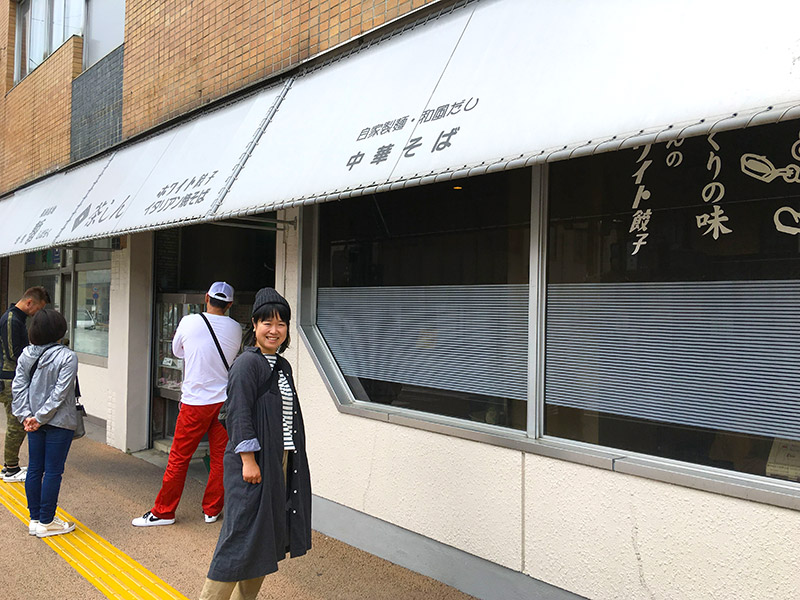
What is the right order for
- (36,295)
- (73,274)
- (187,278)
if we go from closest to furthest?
1. (36,295)
2. (187,278)
3. (73,274)

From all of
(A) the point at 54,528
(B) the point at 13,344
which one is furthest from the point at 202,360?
(B) the point at 13,344

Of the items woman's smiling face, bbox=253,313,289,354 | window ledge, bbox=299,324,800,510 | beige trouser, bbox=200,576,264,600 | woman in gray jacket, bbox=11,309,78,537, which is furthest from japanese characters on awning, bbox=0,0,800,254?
beige trouser, bbox=200,576,264,600

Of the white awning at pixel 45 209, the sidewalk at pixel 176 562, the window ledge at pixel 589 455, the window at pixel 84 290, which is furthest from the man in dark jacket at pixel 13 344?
the window ledge at pixel 589 455

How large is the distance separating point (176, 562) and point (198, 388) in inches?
51.9

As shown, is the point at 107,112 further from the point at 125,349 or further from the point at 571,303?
the point at 571,303

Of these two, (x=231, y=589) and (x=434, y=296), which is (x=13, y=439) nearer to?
(x=231, y=589)

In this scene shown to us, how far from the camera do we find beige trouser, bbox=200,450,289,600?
3281 mm

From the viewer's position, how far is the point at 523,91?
334cm

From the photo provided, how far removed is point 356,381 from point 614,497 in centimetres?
231

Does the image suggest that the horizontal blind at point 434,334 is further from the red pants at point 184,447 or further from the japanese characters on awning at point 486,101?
the red pants at point 184,447

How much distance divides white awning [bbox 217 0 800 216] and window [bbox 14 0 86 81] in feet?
24.9

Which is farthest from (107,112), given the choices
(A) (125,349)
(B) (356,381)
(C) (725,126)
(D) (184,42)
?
(C) (725,126)

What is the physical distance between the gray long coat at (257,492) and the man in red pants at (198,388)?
2198 mm

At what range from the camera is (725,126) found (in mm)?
2443
